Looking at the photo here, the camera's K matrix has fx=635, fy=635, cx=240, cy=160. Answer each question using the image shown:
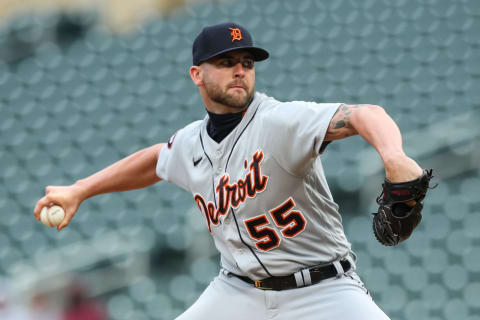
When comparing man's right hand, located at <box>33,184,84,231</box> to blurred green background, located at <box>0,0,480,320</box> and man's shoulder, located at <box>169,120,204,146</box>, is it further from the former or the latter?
blurred green background, located at <box>0,0,480,320</box>

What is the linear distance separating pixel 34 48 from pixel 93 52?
60cm

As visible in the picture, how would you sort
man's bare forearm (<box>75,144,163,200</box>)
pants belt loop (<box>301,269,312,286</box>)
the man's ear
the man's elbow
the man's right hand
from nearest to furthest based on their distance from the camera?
1. the man's elbow
2. pants belt loop (<box>301,269,312,286</box>)
3. the man's ear
4. the man's right hand
5. man's bare forearm (<box>75,144,163,200</box>)

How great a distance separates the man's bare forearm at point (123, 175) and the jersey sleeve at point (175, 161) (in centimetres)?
8

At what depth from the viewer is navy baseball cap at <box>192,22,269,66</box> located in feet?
7.48

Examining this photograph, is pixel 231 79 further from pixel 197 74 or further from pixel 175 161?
pixel 175 161

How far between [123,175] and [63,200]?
270mm

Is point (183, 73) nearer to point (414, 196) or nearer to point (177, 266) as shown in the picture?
point (177, 266)

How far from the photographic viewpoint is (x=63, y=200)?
258cm

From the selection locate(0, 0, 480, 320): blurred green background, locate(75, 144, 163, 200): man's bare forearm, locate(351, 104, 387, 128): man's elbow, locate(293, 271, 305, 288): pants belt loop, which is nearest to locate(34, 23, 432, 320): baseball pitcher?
locate(293, 271, 305, 288): pants belt loop

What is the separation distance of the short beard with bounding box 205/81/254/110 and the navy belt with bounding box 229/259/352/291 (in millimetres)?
623

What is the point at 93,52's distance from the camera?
21.3 ft

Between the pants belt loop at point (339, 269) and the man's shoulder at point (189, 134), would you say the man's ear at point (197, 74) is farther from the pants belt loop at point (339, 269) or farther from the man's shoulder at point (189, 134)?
the pants belt loop at point (339, 269)

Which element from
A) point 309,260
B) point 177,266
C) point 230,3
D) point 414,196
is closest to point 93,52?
point 230,3

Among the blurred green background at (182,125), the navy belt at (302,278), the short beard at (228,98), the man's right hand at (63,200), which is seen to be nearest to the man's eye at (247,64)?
the short beard at (228,98)
